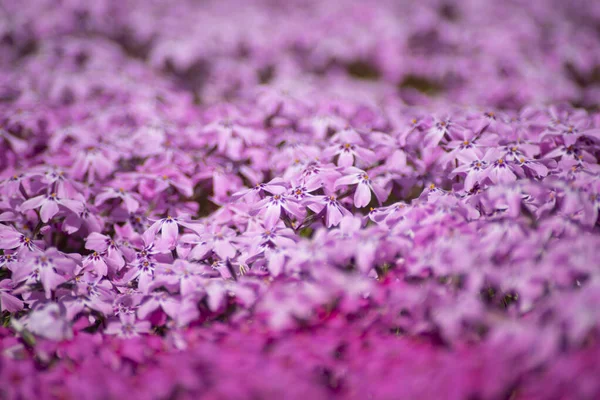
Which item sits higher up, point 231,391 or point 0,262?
point 231,391

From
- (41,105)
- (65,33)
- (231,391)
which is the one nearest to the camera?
(231,391)

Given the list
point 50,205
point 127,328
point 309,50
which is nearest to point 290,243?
point 127,328

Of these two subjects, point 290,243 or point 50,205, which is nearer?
point 290,243

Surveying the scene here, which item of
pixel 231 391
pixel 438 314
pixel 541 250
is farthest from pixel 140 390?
pixel 541 250

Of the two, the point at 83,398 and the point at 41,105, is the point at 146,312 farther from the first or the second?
the point at 41,105

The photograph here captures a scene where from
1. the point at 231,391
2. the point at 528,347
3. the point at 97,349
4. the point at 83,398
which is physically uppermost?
the point at 528,347

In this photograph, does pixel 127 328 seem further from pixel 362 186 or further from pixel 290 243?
pixel 362 186

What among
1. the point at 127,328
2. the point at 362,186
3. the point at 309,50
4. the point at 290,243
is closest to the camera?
the point at 127,328

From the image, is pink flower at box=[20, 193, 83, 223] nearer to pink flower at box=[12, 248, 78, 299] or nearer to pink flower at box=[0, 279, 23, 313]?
pink flower at box=[12, 248, 78, 299]

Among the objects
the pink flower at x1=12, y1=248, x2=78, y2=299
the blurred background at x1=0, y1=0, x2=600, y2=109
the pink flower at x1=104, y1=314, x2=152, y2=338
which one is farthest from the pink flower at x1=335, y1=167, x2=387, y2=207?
the blurred background at x1=0, y1=0, x2=600, y2=109
